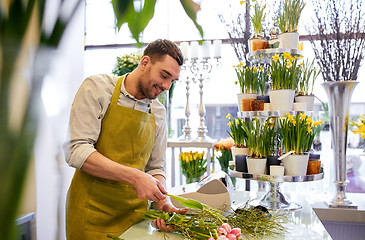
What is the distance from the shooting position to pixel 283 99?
186 cm

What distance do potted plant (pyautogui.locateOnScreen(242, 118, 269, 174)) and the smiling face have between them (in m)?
0.55

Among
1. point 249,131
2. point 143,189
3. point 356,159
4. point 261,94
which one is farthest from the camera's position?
point 356,159

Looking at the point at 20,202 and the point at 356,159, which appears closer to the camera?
the point at 20,202

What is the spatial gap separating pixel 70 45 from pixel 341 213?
274 centimetres

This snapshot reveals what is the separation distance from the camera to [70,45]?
21cm

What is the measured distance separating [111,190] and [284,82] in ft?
3.41

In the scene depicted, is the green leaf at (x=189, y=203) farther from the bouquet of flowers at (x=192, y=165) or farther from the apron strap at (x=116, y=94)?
the bouquet of flowers at (x=192, y=165)

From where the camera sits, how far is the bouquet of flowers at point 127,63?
127 inches

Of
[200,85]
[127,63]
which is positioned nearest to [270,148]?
[200,85]

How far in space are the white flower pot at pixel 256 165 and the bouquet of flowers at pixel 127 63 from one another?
175 cm

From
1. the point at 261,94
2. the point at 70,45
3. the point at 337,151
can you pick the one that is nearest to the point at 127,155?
the point at 261,94

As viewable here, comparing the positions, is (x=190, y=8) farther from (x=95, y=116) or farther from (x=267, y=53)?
(x=267, y=53)

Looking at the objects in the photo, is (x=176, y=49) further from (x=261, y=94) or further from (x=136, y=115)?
(x=261, y=94)

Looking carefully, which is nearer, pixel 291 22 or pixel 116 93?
pixel 116 93
